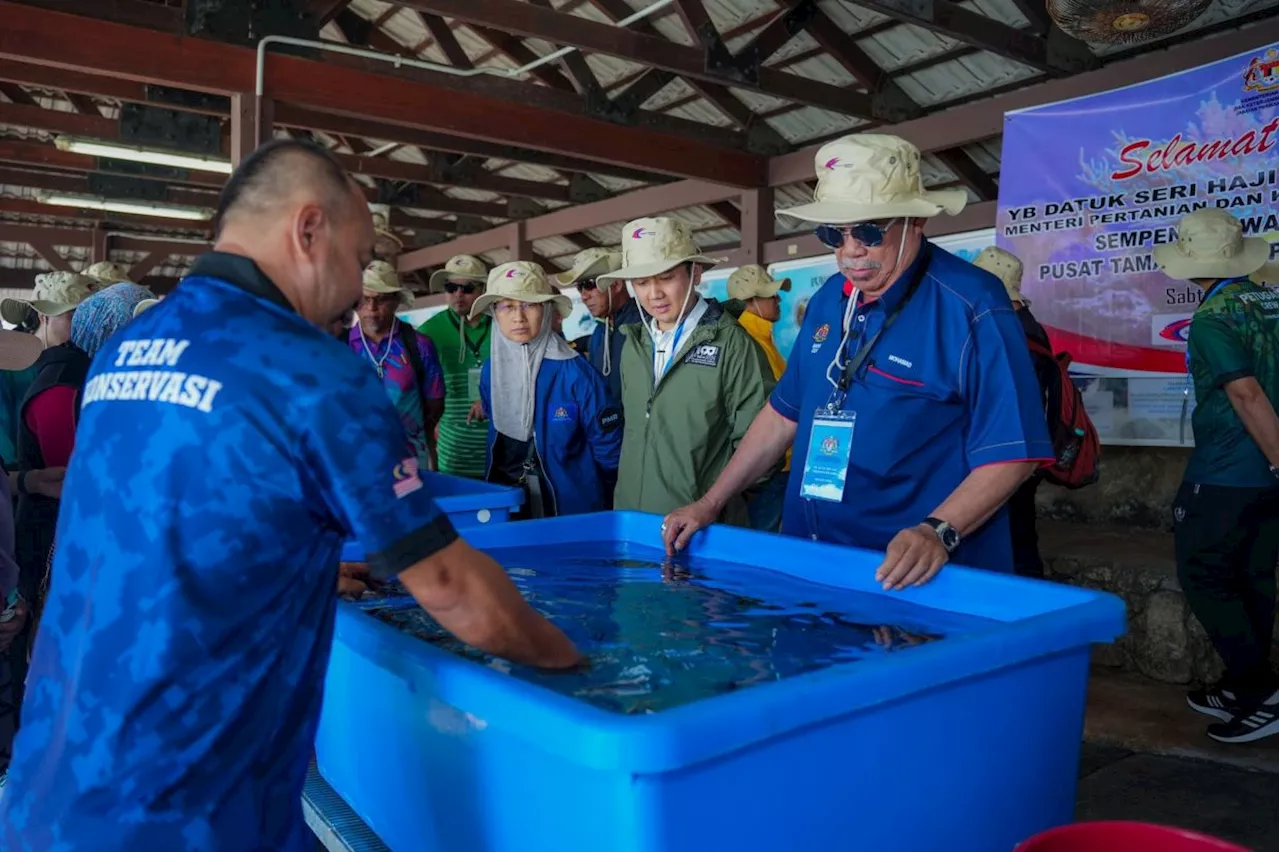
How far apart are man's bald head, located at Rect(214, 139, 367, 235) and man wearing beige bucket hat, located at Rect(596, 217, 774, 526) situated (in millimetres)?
1825

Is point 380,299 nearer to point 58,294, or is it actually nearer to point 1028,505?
point 58,294

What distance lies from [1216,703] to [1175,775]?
577 mm

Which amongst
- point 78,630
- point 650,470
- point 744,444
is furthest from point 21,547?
point 78,630

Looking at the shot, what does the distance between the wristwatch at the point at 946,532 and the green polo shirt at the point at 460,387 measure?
3.01 meters

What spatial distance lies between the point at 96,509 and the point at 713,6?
624 centimetres

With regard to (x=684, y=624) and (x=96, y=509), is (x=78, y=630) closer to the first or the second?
(x=96, y=509)

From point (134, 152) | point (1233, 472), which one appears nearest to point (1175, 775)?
point (1233, 472)

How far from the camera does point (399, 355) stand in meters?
4.04

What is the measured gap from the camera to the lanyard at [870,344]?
196 cm

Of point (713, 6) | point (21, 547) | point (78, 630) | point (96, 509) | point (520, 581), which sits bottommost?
point (21, 547)

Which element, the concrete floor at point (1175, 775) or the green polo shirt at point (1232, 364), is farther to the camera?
the green polo shirt at point (1232, 364)

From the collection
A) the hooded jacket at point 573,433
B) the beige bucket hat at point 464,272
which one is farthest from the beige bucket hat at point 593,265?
the hooded jacket at point 573,433

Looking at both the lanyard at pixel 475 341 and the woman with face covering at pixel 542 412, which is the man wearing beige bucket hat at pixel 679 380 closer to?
the woman with face covering at pixel 542 412

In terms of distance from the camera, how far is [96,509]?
958mm
